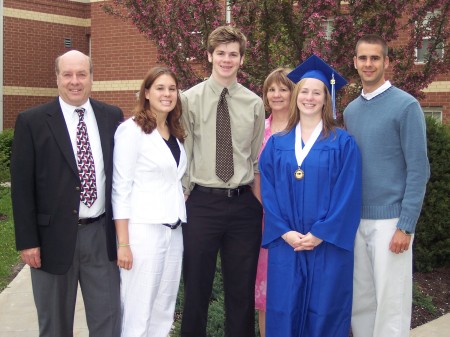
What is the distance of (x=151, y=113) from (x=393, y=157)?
1.59 m

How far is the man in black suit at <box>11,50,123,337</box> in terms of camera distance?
350 cm

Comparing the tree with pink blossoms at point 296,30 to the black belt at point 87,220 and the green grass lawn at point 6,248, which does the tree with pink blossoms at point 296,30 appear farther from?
the green grass lawn at point 6,248

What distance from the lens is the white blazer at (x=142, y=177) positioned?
11.9 feet

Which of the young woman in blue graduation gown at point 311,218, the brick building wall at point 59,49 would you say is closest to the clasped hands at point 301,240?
the young woman in blue graduation gown at point 311,218

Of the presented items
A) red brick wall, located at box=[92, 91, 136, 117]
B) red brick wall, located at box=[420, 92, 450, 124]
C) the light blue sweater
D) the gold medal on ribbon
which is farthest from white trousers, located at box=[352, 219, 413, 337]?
red brick wall, located at box=[92, 91, 136, 117]

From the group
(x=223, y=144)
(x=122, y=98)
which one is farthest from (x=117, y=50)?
(x=223, y=144)

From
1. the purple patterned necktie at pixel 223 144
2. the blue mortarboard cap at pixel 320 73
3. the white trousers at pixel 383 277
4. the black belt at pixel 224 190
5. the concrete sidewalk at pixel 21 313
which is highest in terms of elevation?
the blue mortarboard cap at pixel 320 73

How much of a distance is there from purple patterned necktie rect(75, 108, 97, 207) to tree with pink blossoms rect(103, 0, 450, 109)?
2072 mm

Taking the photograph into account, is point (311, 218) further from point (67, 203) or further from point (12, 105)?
point (12, 105)

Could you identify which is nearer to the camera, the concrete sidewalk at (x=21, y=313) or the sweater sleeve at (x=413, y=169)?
the sweater sleeve at (x=413, y=169)

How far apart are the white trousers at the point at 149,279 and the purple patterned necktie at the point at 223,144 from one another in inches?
19.7

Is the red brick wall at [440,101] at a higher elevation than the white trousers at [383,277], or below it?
higher

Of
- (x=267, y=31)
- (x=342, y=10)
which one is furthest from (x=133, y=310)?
(x=342, y=10)

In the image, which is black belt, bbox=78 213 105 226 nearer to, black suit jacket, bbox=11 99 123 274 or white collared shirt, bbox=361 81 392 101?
black suit jacket, bbox=11 99 123 274
